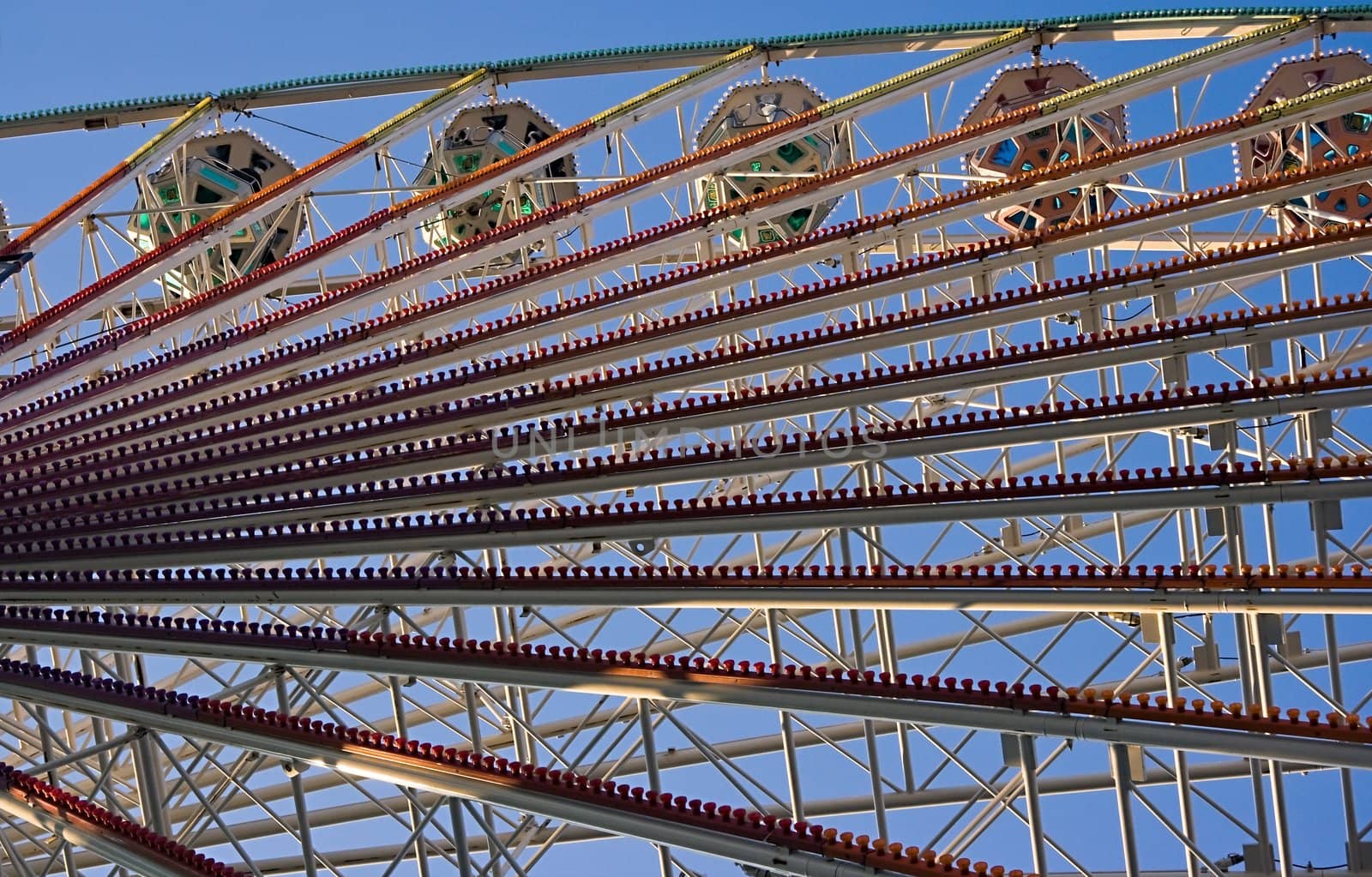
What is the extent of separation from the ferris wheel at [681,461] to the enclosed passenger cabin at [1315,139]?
2.9 inches

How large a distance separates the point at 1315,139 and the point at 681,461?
12599 millimetres

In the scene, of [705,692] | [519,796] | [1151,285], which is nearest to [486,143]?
[1151,285]

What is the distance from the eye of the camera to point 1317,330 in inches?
659

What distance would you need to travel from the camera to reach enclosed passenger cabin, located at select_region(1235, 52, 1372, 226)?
23.0 m

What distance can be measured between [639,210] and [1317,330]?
4464 centimetres

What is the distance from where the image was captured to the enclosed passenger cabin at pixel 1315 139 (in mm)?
22969

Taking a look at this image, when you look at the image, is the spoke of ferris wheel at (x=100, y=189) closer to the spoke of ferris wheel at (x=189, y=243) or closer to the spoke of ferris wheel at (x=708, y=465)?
the spoke of ferris wheel at (x=189, y=243)

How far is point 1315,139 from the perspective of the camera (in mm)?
24391

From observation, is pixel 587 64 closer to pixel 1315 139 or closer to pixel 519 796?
pixel 1315 139

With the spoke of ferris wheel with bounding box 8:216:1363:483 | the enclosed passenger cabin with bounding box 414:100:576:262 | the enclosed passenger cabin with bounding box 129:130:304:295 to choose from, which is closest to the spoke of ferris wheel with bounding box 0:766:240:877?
the spoke of ferris wheel with bounding box 8:216:1363:483

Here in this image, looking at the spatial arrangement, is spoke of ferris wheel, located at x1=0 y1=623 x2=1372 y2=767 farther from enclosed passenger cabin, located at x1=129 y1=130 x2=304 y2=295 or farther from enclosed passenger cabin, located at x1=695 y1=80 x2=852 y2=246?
enclosed passenger cabin, located at x1=695 y1=80 x2=852 y2=246

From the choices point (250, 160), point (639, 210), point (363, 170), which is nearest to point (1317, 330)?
point (250, 160)

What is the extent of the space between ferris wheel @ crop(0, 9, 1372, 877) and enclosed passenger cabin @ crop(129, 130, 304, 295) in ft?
0.28

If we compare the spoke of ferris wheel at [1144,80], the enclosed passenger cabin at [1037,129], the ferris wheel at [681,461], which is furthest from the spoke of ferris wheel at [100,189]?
the enclosed passenger cabin at [1037,129]
